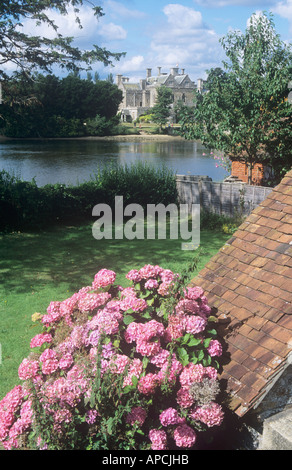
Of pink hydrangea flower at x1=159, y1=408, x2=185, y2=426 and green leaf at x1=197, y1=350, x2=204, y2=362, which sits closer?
pink hydrangea flower at x1=159, y1=408, x2=185, y2=426

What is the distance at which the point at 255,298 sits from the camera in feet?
13.1

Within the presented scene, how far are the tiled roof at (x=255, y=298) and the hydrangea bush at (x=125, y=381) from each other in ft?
0.67

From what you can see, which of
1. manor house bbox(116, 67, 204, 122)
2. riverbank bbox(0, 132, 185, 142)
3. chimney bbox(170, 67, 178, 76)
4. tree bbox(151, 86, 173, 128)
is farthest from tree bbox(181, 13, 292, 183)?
chimney bbox(170, 67, 178, 76)

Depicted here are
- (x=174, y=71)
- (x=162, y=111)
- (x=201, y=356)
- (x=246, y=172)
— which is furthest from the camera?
(x=174, y=71)

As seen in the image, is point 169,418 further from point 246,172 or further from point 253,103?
point 246,172

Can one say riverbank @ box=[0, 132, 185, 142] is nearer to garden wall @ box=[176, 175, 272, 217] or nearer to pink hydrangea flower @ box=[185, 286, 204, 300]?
garden wall @ box=[176, 175, 272, 217]

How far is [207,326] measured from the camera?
3.92 m

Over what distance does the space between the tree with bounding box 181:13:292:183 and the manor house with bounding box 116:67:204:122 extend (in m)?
122

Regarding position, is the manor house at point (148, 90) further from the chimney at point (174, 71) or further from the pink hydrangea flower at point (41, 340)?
the pink hydrangea flower at point (41, 340)

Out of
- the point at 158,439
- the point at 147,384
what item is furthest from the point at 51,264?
the point at 158,439

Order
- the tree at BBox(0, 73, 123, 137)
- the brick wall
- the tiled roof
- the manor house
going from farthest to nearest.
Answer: the manor house < the tree at BBox(0, 73, 123, 137) < the brick wall < the tiled roof

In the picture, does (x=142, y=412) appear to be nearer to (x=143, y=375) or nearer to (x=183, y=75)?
(x=143, y=375)

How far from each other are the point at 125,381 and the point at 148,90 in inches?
6136

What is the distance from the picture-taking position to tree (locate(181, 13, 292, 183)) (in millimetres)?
17781
